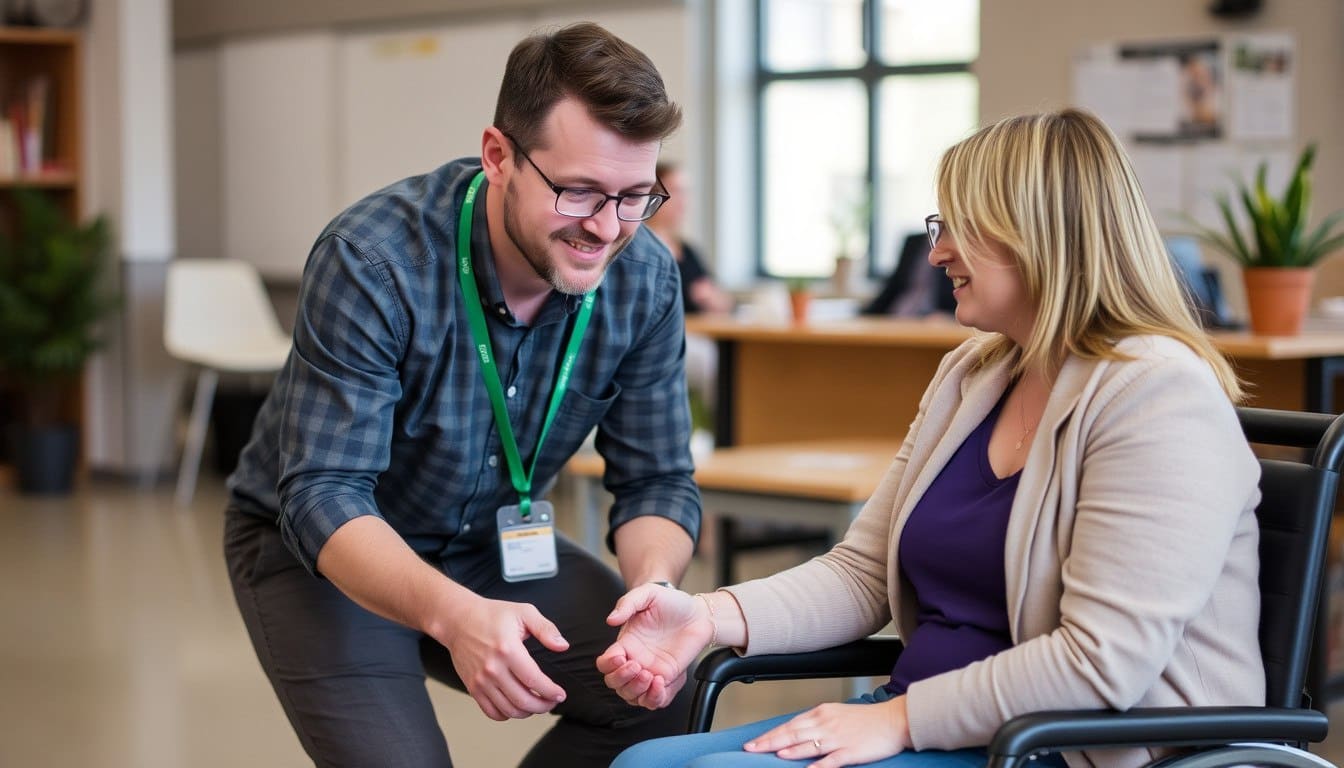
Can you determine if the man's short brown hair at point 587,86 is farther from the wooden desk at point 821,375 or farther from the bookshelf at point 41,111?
the bookshelf at point 41,111

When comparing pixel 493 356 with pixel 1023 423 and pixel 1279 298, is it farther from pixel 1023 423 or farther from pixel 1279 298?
pixel 1279 298

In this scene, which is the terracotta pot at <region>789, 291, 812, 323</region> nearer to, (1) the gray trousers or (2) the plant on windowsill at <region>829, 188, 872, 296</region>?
(2) the plant on windowsill at <region>829, 188, 872, 296</region>

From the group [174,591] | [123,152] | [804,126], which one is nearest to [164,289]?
[123,152]

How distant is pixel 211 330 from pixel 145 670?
3378 millimetres

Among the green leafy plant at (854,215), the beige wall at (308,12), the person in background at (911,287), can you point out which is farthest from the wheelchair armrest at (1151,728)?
the beige wall at (308,12)

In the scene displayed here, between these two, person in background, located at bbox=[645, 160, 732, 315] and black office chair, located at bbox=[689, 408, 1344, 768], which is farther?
person in background, located at bbox=[645, 160, 732, 315]

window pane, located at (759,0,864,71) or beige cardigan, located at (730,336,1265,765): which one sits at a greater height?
window pane, located at (759,0,864,71)

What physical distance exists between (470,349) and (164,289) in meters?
5.45

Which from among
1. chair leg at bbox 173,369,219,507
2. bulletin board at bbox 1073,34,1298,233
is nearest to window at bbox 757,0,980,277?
bulletin board at bbox 1073,34,1298,233

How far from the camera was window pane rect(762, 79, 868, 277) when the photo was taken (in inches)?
279

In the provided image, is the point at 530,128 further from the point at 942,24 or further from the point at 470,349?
the point at 942,24

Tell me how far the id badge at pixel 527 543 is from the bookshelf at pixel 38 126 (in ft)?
18.0

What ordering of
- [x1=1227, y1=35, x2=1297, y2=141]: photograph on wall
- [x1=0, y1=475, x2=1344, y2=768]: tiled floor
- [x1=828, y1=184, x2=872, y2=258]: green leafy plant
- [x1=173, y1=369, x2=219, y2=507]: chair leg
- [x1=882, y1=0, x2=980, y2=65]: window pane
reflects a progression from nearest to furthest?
[x1=0, y1=475, x2=1344, y2=768]: tiled floor < [x1=1227, y1=35, x2=1297, y2=141]: photograph on wall < [x1=828, y1=184, x2=872, y2=258]: green leafy plant < [x1=173, y1=369, x2=219, y2=507]: chair leg < [x1=882, y1=0, x2=980, y2=65]: window pane

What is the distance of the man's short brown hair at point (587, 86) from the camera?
1800 millimetres
